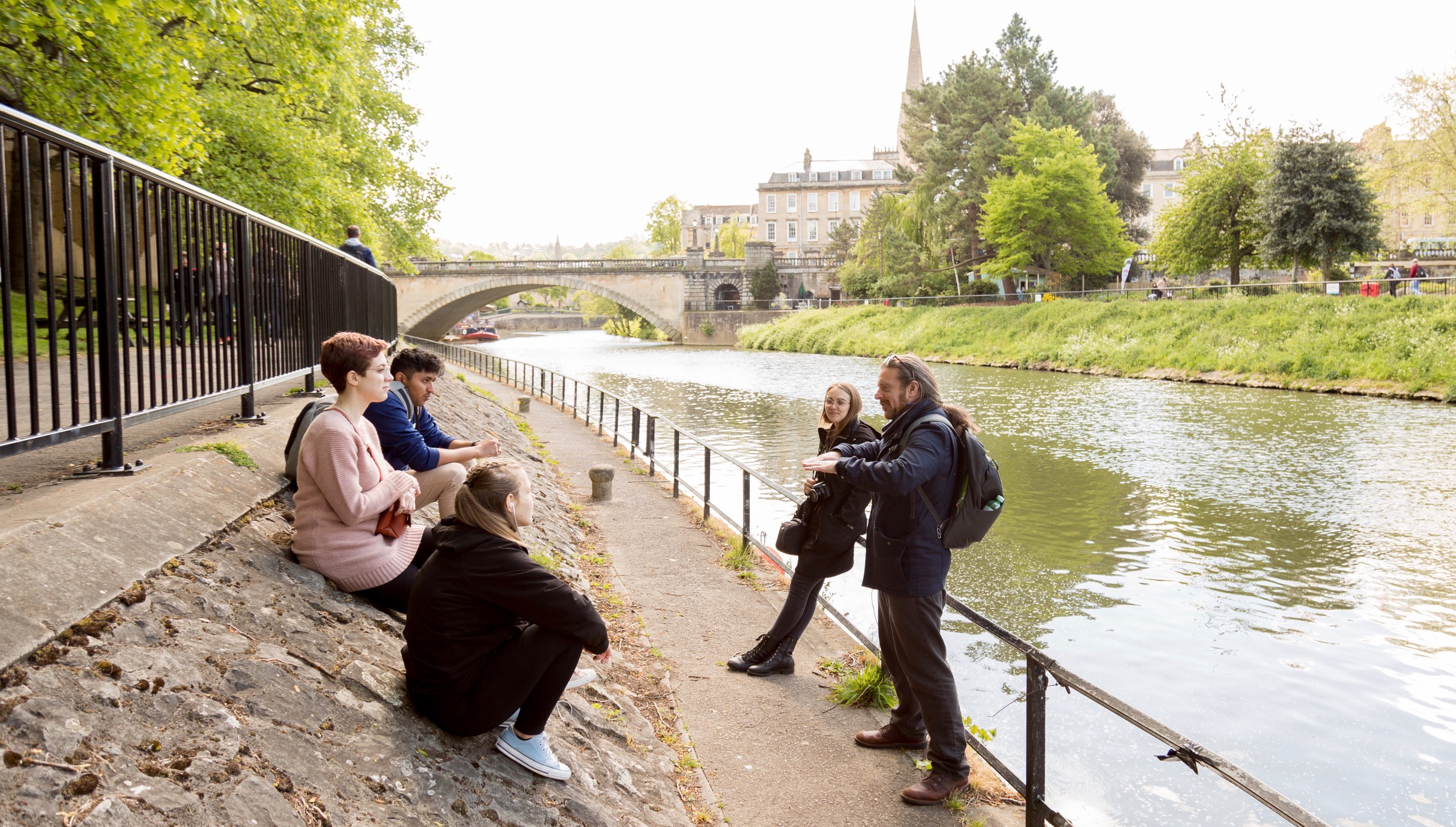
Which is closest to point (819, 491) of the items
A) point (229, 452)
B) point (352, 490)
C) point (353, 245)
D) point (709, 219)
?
point (352, 490)

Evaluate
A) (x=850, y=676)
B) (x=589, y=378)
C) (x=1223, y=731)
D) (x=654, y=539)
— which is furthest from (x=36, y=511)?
(x=589, y=378)

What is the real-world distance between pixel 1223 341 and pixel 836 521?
29.9 m

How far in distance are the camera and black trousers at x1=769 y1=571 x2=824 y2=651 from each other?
523 millimetres

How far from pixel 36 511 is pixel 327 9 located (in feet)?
44.9

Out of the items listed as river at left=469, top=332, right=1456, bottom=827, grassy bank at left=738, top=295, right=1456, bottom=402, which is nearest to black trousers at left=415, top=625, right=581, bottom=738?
river at left=469, top=332, right=1456, bottom=827

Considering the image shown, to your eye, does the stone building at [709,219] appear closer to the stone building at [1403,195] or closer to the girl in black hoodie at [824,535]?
the stone building at [1403,195]

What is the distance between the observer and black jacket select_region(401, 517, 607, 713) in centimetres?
336

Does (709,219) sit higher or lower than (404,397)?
higher

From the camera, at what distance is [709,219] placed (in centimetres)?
14800

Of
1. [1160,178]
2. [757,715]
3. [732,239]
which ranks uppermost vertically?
[1160,178]

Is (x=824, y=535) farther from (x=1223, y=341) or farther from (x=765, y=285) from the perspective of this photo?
(x=765, y=285)

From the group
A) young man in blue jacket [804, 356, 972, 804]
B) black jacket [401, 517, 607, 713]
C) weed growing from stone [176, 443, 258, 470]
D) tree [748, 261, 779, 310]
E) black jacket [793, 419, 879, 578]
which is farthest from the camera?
tree [748, 261, 779, 310]

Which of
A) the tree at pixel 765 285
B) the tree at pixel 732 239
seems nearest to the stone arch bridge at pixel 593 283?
the tree at pixel 765 285

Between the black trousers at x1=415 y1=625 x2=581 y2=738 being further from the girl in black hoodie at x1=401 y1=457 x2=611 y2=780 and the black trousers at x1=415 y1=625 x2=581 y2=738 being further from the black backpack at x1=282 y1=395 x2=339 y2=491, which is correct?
the black backpack at x1=282 y1=395 x2=339 y2=491
